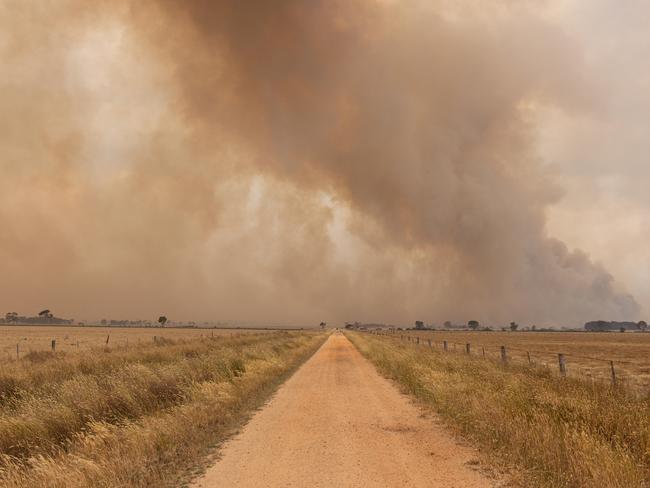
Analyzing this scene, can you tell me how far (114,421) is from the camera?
11742 mm

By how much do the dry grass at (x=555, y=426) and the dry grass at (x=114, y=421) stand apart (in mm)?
6641

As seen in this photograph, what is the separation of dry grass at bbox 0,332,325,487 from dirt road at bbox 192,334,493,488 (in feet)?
3.34

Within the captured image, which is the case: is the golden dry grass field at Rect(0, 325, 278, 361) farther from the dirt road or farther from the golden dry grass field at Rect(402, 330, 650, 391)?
the golden dry grass field at Rect(402, 330, 650, 391)

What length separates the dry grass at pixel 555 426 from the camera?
7191mm

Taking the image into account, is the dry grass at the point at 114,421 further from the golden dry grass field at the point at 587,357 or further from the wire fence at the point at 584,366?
the golden dry grass field at the point at 587,357

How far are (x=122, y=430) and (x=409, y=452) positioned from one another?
697 centimetres

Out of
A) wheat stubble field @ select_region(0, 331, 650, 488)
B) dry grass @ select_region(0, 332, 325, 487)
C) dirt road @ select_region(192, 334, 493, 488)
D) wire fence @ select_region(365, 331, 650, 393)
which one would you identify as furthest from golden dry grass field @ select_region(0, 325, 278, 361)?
wire fence @ select_region(365, 331, 650, 393)

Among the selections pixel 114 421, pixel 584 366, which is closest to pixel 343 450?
pixel 114 421

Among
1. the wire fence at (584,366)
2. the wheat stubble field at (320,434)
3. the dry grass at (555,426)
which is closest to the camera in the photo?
the dry grass at (555,426)

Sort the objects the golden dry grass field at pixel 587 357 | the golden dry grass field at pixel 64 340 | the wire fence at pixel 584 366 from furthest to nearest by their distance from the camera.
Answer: the golden dry grass field at pixel 64 340 → the golden dry grass field at pixel 587 357 → the wire fence at pixel 584 366

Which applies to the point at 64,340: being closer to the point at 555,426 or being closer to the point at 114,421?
the point at 114,421

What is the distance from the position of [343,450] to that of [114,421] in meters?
6.78

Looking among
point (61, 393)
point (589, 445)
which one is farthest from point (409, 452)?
point (61, 393)

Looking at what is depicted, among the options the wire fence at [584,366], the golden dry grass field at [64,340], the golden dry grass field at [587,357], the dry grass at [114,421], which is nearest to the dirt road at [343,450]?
the dry grass at [114,421]
